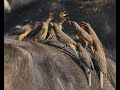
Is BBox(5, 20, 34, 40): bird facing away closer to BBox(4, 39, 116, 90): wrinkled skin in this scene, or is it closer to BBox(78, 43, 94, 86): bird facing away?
BBox(4, 39, 116, 90): wrinkled skin

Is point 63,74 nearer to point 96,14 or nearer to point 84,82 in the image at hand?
point 84,82

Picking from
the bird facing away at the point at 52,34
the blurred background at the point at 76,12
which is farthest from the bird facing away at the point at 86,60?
the blurred background at the point at 76,12

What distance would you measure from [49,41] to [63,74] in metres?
0.87

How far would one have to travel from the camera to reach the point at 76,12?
58.6ft

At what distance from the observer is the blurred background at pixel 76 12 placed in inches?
671

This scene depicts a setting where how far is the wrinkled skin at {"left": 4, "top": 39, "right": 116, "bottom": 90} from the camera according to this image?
17.4 feet

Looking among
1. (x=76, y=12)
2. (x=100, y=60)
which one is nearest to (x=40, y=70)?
(x=100, y=60)

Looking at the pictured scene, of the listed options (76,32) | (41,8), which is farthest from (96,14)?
(76,32)

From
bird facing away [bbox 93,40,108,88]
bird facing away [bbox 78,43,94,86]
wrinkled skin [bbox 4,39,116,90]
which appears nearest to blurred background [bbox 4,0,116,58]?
bird facing away [bbox 93,40,108,88]

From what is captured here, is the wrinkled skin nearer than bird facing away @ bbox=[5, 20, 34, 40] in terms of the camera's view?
Yes

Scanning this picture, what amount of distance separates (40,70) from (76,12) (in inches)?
475

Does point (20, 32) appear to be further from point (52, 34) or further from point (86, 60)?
point (86, 60)

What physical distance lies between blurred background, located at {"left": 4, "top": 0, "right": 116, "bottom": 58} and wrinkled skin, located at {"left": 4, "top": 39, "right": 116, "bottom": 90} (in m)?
9.17

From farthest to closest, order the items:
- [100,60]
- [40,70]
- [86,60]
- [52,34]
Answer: [52,34] < [100,60] < [86,60] < [40,70]
